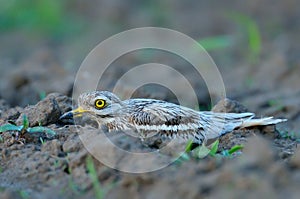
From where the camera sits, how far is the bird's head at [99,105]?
5582 millimetres

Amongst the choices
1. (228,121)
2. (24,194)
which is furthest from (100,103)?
(24,194)

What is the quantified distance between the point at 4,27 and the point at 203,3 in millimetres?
3699

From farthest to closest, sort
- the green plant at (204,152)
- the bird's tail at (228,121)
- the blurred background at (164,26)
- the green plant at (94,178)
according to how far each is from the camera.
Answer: the blurred background at (164,26) → the bird's tail at (228,121) → the green plant at (204,152) → the green plant at (94,178)

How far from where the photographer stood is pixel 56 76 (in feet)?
29.7

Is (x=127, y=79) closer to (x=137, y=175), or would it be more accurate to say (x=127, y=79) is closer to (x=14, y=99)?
(x=14, y=99)

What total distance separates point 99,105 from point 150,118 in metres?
0.44

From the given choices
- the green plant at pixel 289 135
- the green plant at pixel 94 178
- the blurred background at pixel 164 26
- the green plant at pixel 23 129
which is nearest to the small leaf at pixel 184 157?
the green plant at pixel 94 178

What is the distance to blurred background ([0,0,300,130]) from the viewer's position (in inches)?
329

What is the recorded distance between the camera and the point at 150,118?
5426mm

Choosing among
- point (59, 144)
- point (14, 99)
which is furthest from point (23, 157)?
point (14, 99)

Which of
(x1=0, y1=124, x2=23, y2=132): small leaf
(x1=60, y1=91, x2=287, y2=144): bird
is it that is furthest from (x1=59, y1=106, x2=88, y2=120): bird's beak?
(x1=0, y1=124, x2=23, y2=132): small leaf

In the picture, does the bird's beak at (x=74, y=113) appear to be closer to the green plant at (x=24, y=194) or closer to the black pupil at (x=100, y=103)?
the black pupil at (x=100, y=103)

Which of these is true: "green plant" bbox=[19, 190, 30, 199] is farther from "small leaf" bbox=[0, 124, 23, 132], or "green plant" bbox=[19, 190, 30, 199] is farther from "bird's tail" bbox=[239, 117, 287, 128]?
"bird's tail" bbox=[239, 117, 287, 128]

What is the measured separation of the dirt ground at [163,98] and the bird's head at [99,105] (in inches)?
8.5
